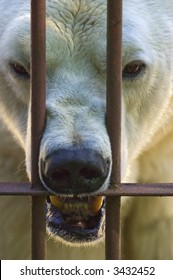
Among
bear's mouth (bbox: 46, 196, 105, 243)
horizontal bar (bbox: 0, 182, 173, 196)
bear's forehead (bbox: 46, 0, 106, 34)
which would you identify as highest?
bear's forehead (bbox: 46, 0, 106, 34)

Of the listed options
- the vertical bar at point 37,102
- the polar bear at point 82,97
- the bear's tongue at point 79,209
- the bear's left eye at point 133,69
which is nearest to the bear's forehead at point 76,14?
the polar bear at point 82,97

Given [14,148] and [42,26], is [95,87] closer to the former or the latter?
[42,26]

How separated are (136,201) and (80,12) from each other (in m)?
0.96

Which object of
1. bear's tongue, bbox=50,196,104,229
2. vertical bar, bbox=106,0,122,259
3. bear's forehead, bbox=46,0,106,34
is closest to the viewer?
vertical bar, bbox=106,0,122,259

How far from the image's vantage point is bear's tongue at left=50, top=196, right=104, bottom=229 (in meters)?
1.84

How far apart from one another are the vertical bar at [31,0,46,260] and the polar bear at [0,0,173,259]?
0.09 feet

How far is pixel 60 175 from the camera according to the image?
1.63 meters

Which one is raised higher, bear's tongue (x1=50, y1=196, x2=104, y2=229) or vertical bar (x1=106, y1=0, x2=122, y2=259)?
vertical bar (x1=106, y1=0, x2=122, y2=259)

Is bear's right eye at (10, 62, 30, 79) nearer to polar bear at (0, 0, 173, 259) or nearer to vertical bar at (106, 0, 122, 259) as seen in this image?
polar bear at (0, 0, 173, 259)

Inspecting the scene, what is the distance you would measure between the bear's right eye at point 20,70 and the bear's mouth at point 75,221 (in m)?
0.38

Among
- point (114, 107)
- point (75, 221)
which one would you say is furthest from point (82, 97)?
point (75, 221)

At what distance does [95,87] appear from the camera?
1.90m

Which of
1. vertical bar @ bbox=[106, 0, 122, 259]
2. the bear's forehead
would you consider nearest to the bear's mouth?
vertical bar @ bbox=[106, 0, 122, 259]
